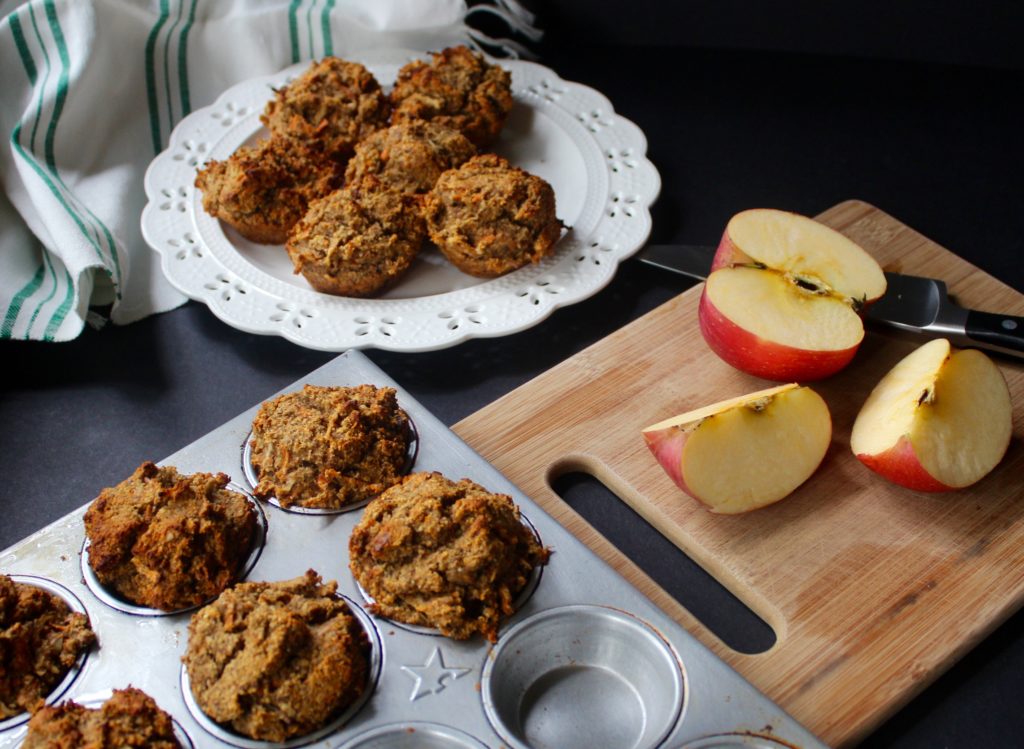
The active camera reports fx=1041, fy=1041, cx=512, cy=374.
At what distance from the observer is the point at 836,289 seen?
2354 mm

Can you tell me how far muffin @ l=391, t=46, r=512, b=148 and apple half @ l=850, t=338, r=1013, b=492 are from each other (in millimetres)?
1416

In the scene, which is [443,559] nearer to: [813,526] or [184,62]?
[813,526]

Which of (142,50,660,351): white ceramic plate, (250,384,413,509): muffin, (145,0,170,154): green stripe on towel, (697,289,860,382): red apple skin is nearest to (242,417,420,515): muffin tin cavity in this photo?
(250,384,413,509): muffin

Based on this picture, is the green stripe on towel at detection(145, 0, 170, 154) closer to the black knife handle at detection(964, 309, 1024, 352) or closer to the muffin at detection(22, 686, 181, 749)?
the muffin at detection(22, 686, 181, 749)

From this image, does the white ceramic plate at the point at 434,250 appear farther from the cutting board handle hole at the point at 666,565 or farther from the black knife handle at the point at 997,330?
the black knife handle at the point at 997,330

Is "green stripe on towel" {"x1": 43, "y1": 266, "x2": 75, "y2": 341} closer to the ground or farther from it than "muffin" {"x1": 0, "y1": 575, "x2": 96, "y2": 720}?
closer to the ground

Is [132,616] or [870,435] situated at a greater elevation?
[870,435]

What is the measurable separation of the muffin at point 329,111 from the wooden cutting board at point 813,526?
1059 mm

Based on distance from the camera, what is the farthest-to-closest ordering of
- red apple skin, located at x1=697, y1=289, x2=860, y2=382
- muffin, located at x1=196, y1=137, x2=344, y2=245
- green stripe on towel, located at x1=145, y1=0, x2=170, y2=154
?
green stripe on towel, located at x1=145, y1=0, x2=170, y2=154, muffin, located at x1=196, y1=137, x2=344, y2=245, red apple skin, located at x1=697, y1=289, x2=860, y2=382

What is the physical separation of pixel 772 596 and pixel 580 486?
48cm

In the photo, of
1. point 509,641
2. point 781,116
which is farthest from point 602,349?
point 781,116

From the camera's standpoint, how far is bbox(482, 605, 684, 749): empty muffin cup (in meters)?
1.77

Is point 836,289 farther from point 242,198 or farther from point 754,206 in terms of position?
point 242,198

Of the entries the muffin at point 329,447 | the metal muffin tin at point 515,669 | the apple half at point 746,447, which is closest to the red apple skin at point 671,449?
the apple half at point 746,447
